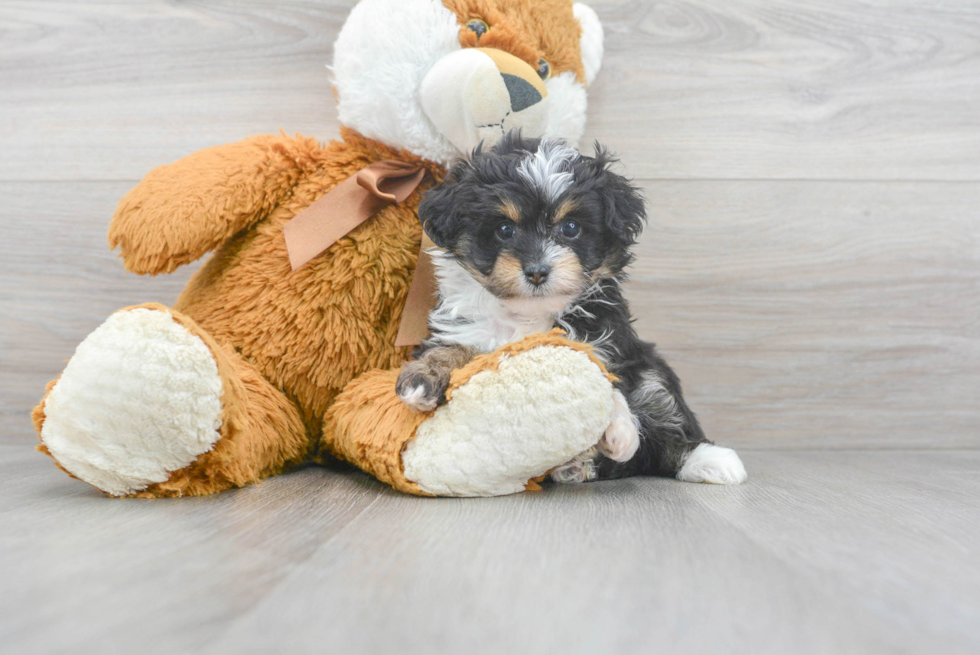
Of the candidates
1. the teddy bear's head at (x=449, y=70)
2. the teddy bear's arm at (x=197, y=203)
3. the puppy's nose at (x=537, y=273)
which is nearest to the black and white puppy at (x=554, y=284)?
the puppy's nose at (x=537, y=273)

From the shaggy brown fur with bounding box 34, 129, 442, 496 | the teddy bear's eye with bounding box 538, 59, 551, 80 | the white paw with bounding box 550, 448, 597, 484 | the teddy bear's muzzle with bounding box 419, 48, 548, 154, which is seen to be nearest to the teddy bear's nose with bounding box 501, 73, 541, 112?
the teddy bear's muzzle with bounding box 419, 48, 548, 154

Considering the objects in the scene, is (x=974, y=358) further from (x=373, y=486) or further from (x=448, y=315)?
(x=373, y=486)

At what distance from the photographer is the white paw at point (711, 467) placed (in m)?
1.19

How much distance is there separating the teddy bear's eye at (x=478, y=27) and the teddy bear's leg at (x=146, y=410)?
0.67m

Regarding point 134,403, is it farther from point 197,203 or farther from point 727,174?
point 727,174

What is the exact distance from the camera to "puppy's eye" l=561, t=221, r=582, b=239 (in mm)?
1072

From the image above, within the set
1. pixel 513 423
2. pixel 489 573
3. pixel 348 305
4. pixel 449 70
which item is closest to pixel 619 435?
pixel 513 423

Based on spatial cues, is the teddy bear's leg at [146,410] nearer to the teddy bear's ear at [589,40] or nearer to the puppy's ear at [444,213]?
the puppy's ear at [444,213]

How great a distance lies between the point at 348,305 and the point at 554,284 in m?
0.41

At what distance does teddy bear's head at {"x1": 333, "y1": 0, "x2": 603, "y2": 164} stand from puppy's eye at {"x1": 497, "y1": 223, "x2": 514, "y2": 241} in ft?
0.71

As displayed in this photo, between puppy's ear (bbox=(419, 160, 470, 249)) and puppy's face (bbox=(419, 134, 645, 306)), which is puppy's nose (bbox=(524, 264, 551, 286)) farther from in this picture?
puppy's ear (bbox=(419, 160, 470, 249))

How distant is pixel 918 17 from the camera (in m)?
1.65

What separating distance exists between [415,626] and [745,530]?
47 cm

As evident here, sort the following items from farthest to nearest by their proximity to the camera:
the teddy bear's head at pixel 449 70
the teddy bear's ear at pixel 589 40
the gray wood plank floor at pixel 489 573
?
1. the teddy bear's ear at pixel 589 40
2. the teddy bear's head at pixel 449 70
3. the gray wood plank floor at pixel 489 573
